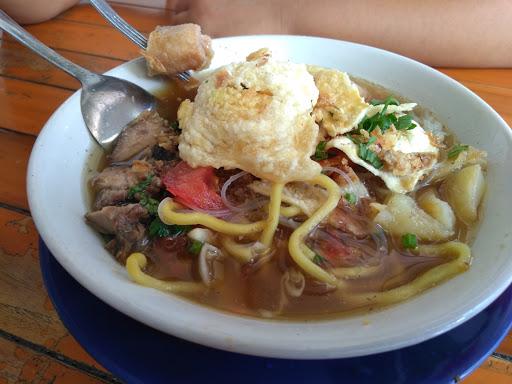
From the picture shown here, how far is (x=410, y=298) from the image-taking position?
1.00 metres

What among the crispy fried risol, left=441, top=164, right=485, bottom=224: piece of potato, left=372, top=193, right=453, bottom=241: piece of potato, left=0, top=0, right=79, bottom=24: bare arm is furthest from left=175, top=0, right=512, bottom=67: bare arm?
left=372, top=193, right=453, bottom=241: piece of potato

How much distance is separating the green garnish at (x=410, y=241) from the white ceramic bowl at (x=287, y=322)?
137 millimetres

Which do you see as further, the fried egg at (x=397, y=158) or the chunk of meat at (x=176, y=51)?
the chunk of meat at (x=176, y=51)

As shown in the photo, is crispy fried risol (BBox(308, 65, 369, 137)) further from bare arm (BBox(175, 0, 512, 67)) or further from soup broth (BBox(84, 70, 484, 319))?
bare arm (BBox(175, 0, 512, 67))

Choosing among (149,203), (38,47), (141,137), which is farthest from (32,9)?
(149,203)

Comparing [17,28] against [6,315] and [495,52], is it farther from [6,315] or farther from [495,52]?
[495,52]

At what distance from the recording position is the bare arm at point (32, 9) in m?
2.32

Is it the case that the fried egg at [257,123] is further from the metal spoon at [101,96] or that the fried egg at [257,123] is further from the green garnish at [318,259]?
the metal spoon at [101,96]

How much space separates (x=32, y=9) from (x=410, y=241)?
2.24 metres

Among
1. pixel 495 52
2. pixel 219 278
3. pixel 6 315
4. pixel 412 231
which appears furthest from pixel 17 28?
pixel 495 52

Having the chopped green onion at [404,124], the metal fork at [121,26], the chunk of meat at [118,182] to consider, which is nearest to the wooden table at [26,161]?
the chunk of meat at [118,182]

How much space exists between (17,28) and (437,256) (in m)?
1.37

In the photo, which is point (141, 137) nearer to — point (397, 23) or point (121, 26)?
point (121, 26)

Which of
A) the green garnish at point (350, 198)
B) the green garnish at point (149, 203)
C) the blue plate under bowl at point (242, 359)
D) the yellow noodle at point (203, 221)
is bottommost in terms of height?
the blue plate under bowl at point (242, 359)
